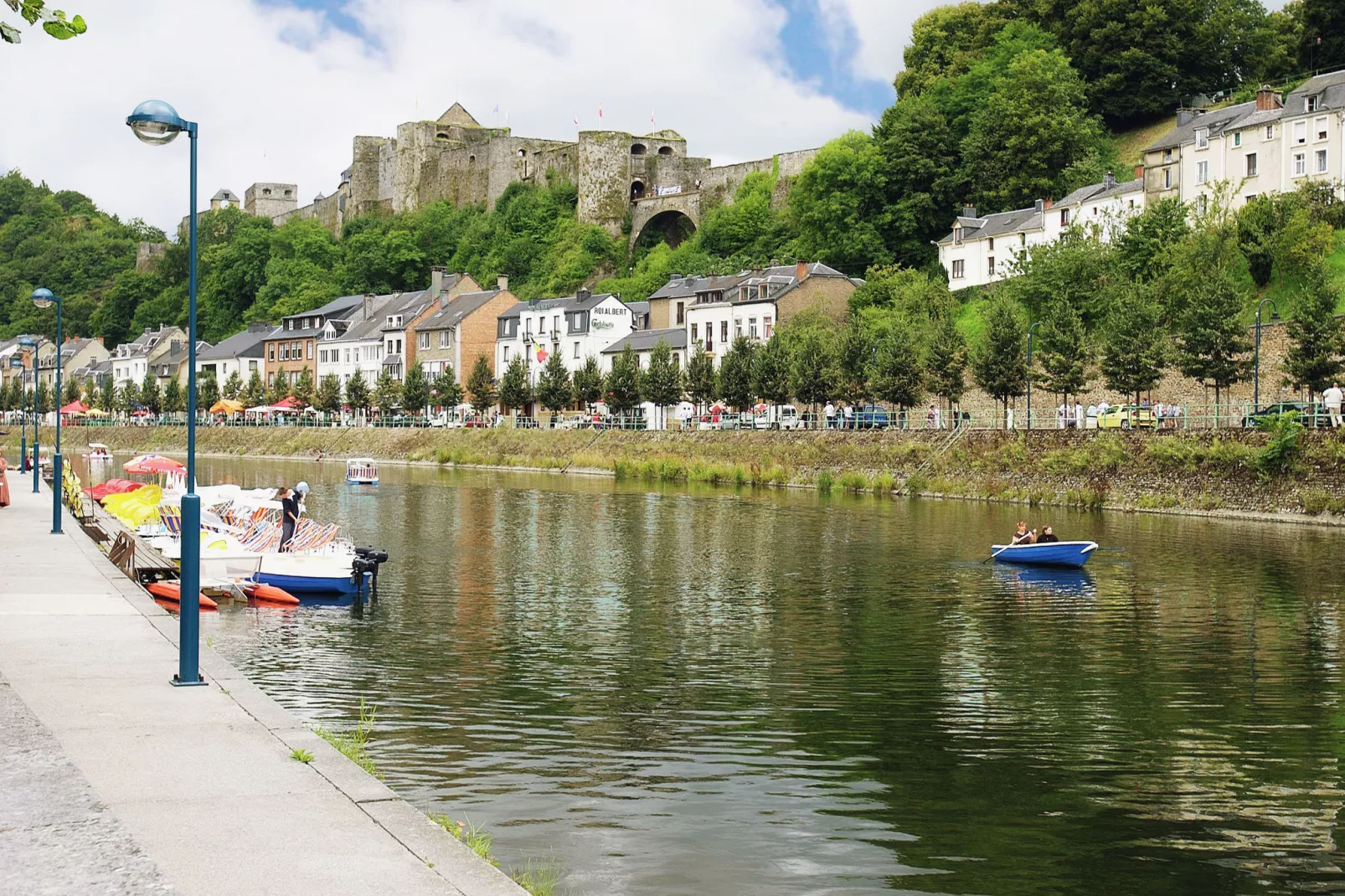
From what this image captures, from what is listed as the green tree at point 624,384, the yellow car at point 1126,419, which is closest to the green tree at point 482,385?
the green tree at point 624,384

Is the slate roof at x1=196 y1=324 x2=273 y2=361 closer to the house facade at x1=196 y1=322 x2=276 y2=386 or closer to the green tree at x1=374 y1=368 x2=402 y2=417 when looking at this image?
the house facade at x1=196 y1=322 x2=276 y2=386

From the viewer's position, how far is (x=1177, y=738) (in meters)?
14.7

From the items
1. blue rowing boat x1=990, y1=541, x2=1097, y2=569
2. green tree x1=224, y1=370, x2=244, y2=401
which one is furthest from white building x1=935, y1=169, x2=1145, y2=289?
green tree x1=224, y1=370, x2=244, y2=401

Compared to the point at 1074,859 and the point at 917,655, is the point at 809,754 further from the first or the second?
the point at 917,655

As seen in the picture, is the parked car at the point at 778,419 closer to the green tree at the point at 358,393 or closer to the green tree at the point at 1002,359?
the green tree at the point at 1002,359

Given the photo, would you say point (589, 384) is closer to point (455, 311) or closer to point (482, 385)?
point (482, 385)

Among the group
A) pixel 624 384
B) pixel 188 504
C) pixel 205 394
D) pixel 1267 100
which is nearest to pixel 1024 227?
pixel 1267 100

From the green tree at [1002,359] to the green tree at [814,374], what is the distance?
915 centimetres

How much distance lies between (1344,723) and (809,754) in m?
6.29

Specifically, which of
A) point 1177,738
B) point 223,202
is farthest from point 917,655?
point 223,202

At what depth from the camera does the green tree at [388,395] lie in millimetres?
96625

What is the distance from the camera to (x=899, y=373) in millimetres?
60469

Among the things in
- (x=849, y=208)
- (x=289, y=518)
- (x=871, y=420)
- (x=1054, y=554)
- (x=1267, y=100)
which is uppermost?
(x=1267, y=100)

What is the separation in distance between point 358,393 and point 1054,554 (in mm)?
75359
